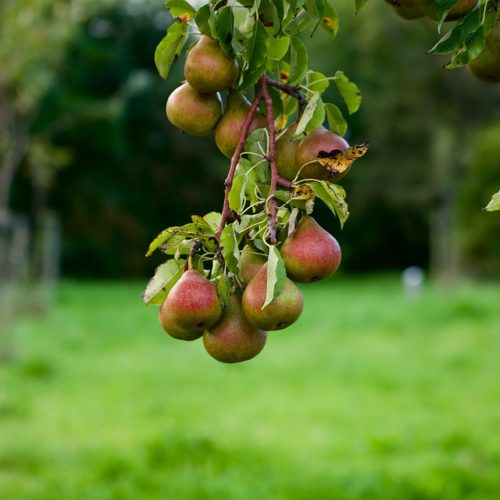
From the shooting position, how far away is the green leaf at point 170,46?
3.34 feet

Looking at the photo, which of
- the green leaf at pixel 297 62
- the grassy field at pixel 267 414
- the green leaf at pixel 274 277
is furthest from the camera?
the grassy field at pixel 267 414

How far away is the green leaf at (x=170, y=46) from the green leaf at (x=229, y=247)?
27 cm

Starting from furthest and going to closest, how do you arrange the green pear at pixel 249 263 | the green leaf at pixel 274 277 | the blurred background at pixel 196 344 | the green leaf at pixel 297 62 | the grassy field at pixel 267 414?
1. the blurred background at pixel 196 344
2. the grassy field at pixel 267 414
3. the green leaf at pixel 297 62
4. the green pear at pixel 249 263
5. the green leaf at pixel 274 277

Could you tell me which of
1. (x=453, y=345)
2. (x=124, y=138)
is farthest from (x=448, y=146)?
(x=453, y=345)

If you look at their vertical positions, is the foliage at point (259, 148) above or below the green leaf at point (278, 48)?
below

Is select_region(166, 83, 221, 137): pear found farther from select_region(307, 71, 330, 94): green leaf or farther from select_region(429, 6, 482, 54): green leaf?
select_region(429, 6, 482, 54): green leaf

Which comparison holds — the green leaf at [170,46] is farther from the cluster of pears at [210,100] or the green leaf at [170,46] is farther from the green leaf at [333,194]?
the green leaf at [333,194]

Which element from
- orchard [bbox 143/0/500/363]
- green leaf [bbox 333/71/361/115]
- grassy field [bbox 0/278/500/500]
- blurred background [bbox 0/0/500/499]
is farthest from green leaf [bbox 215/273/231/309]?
grassy field [bbox 0/278/500/500]

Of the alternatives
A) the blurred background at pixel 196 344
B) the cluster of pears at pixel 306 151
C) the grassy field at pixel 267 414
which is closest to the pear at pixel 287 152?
the cluster of pears at pixel 306 151

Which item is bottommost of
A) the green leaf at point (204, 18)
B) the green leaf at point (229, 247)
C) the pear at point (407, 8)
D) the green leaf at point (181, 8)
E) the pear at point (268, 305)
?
the pear at point (268, 305)

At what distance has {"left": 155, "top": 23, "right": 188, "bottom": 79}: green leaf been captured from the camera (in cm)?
102

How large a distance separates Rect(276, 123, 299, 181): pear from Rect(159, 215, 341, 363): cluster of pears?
0.35 feet

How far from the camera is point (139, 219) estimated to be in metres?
19.5

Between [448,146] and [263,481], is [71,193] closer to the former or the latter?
[448,146]
